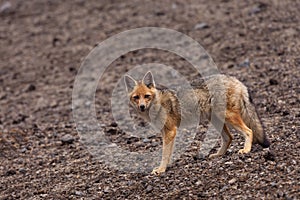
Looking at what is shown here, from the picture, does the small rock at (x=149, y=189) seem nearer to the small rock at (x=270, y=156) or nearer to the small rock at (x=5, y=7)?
the small rock at (x=270, y=156)

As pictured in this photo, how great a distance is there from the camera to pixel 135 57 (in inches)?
517

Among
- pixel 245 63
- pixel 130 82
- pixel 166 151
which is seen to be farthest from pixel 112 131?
pixel 245 63

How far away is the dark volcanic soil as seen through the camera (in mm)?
6453

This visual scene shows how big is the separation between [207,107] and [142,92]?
3.06ft

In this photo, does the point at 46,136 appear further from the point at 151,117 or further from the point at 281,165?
the point at 281,165

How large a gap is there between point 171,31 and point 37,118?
457 centimetres

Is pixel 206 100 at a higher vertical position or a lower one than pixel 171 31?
lower

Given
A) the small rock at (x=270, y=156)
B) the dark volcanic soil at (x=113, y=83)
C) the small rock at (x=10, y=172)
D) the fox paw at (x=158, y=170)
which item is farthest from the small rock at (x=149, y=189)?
the small rock at (x=10, y=172)

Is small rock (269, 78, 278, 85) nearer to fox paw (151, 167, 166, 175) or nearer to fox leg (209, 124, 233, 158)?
fox leg (209, 124, 233, 158)

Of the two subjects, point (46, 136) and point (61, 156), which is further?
point (46, 136)

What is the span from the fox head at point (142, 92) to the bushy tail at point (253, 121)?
4.13 feet

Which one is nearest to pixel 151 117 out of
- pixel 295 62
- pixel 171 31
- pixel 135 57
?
pixel 295 62

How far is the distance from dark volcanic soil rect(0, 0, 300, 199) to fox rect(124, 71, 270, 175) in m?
0.23

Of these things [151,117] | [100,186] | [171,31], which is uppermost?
[171,31]
